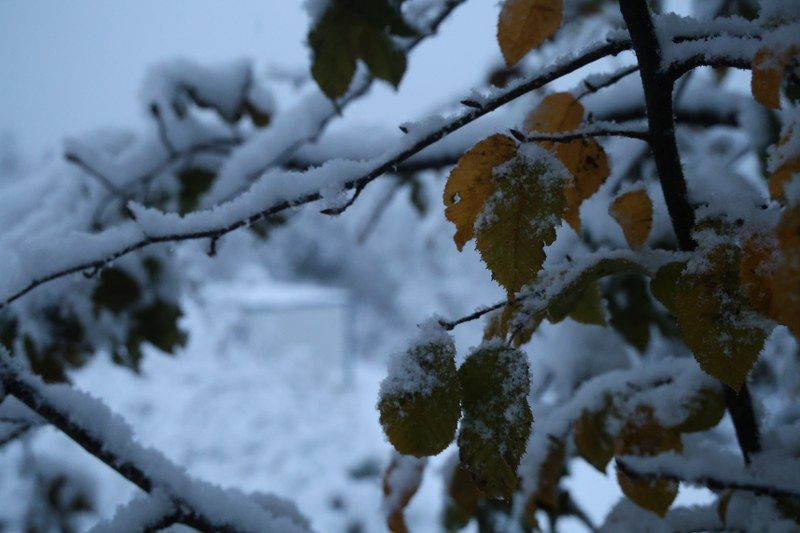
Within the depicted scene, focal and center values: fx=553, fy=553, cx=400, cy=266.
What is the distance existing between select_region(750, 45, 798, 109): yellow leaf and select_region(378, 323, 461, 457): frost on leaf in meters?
0.23

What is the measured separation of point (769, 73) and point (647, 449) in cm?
41

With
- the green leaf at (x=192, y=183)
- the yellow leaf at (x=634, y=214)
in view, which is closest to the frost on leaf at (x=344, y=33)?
the yellow leaf at (x=634, y=214)

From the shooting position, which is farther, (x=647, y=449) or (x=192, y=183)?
(x=192, y=183)

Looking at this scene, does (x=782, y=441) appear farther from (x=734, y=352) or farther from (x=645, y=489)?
(x=734, y=352)

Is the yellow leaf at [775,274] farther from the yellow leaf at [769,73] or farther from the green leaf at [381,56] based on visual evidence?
the green leaf at [381,56]

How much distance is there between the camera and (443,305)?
12.9m

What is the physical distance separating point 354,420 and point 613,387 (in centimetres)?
575

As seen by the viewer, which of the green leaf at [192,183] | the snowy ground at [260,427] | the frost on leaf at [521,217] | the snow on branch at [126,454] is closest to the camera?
the frost on leaf at [521,217]

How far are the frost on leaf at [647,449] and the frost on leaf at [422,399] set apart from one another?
265 millimetres

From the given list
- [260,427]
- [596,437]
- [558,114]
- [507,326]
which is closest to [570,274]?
[507,326]

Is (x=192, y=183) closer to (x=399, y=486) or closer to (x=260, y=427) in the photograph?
(x=399, y=486)

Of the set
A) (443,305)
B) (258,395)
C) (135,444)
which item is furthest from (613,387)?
(443,305)

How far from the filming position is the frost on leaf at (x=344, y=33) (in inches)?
29.7

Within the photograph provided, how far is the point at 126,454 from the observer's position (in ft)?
Answer: 1.57
